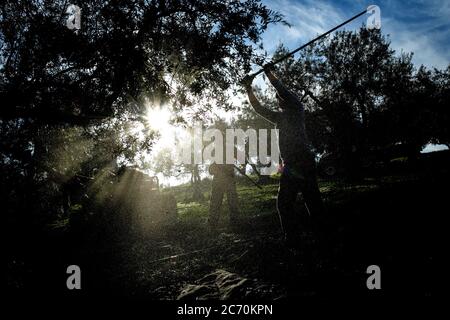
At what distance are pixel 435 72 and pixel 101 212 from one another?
56170 millimetres

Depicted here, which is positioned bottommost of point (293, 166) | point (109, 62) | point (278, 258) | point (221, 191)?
point (278, 258)

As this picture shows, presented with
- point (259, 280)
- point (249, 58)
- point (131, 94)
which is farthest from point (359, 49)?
point (259, 280)

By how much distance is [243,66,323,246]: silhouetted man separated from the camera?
16.5ft

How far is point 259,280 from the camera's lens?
155 inches

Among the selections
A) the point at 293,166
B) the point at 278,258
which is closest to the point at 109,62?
the point at 293,166

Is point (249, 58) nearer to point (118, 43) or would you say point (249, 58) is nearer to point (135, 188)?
point (118, 43)

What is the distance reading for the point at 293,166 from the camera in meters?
5.15

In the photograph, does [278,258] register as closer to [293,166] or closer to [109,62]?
[293,166]

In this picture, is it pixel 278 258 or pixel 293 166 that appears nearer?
pixel 278 258

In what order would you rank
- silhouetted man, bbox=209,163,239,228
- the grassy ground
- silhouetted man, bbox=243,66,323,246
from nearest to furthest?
the grassy ground
silhouetted man, bbox=243,66,323,246
silhouetted man, bbox=209,163,239,228

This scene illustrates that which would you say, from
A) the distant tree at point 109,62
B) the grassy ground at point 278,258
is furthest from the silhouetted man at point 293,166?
the distant tree at point 109,62

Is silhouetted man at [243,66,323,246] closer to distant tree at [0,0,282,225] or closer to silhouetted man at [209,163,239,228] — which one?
distant tree at [0,0,282,225]

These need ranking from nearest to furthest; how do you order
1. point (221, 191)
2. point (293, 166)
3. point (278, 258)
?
point (278, 258) < point (293, 166) < point (221, 191)

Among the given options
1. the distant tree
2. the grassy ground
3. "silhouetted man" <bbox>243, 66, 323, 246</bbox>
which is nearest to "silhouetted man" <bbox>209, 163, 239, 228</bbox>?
the grassy ground
